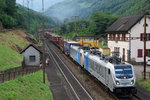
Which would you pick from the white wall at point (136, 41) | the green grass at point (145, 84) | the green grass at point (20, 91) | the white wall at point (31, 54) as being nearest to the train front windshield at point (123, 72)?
the green grass at point (145, 84)

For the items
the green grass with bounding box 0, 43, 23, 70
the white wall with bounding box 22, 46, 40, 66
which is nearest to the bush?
the white wall with bounding box 22, 46, 40, 66

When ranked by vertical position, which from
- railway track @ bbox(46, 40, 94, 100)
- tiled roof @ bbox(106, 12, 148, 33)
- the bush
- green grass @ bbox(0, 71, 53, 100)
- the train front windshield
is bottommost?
railway track @ bbox(46, 40, 94, 100)

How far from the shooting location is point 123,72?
18.1 m

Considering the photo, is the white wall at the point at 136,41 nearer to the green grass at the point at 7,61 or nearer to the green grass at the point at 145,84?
the green grass at the point at 145,84

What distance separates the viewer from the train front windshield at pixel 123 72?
1792 cm

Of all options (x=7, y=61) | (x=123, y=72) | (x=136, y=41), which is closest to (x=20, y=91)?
(x=123, y=72)

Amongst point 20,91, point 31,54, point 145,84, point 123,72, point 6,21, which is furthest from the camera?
point 6,21

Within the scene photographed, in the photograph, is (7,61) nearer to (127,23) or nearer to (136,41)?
(136,41)

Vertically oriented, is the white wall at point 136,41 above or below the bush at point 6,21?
below

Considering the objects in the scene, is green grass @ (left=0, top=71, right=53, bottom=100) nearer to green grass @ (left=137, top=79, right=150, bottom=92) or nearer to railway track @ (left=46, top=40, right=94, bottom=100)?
railway track @ (left=46, top=40, right=94, bottom=100)

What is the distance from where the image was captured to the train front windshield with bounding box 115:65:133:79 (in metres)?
17.9

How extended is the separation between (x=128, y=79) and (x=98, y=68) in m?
5.25

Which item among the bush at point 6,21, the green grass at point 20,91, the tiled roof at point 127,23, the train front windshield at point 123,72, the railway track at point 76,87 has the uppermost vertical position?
the bush at point 6,21

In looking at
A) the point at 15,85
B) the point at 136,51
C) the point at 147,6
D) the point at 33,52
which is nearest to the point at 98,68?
the point at 15,85
